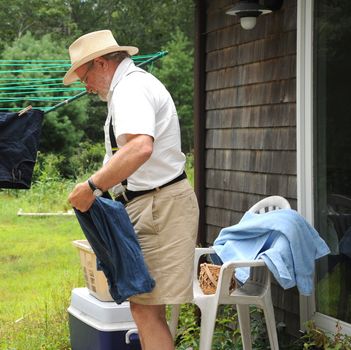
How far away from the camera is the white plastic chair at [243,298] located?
11.8 ft

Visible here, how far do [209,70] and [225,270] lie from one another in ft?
6.21

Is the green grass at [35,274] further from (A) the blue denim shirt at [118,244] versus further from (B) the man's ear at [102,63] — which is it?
(B) the man's ear at [102,63]

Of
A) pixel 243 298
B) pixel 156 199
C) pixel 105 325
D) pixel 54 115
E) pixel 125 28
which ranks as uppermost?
pixel 125 28

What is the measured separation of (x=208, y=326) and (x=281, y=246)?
48cm

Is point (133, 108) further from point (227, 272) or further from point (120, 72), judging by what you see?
point (227, 272)

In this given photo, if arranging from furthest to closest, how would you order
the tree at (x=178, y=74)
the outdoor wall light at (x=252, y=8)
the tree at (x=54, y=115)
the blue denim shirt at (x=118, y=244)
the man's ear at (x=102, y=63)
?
the tree at (x=178, y=74)
the tree at (x=54, y=115)
the outdoor wall light at (x=252, y=8)
the man's ear at (x=102, y=63)
the blue denim shirt at (x=118, y=244)

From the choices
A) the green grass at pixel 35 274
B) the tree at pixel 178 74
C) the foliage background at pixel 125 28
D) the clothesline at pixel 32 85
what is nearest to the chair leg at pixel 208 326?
the green grass at pixel 35 274

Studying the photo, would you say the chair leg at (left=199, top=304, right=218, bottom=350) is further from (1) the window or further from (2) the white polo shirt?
(2) the white polo shirt

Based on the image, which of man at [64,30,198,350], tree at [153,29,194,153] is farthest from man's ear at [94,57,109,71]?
tree at [153,29,194,153]

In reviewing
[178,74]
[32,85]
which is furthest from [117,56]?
[178,74]

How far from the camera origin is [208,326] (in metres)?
3.61

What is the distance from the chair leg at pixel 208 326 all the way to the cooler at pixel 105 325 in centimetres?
35

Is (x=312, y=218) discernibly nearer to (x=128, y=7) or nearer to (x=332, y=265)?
(x=332, y=265)

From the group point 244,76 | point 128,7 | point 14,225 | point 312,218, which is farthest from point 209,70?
point 128,7
